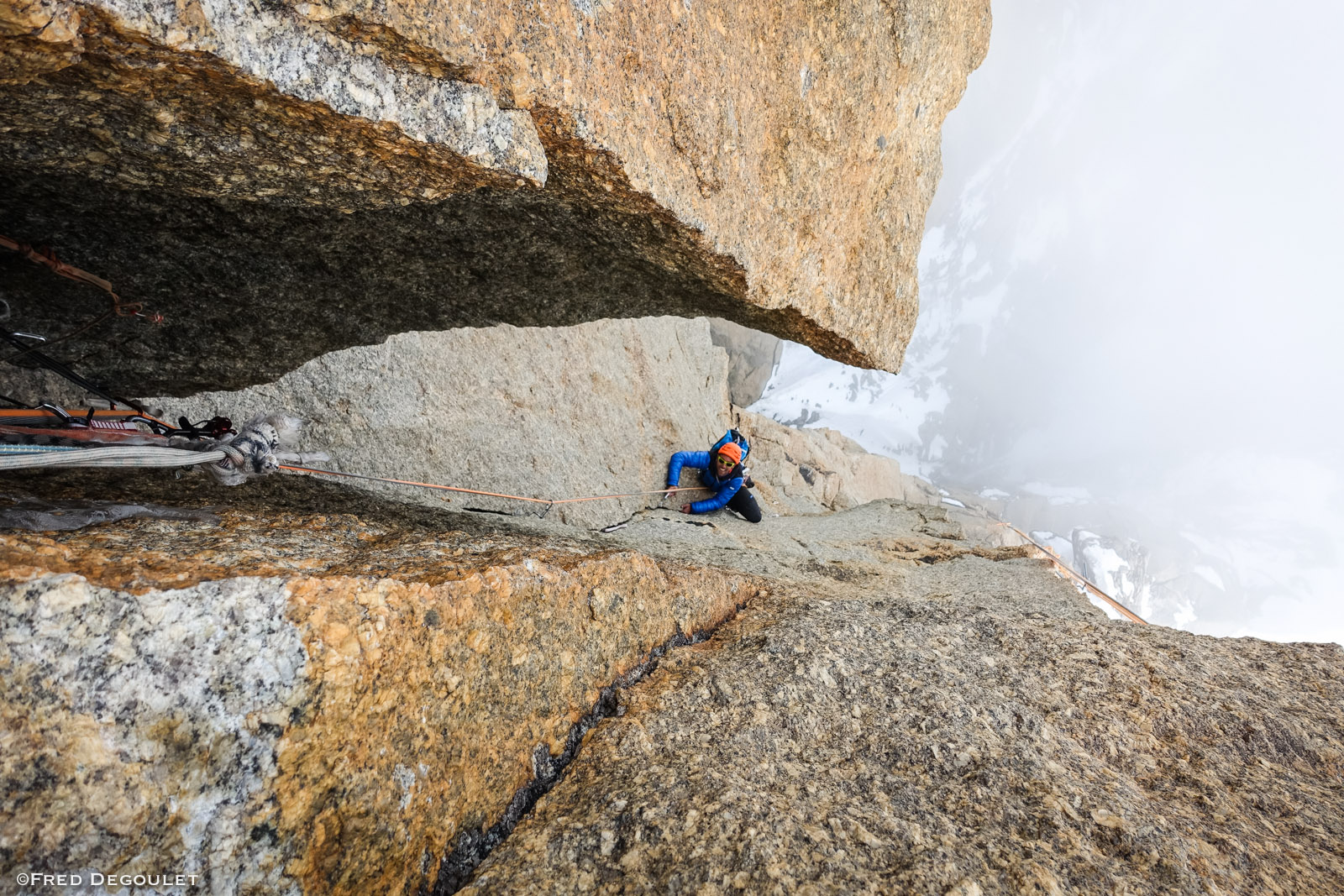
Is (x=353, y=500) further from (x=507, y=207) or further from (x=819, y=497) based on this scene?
(x=819, y=497)

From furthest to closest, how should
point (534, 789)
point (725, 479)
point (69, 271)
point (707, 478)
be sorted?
point (707, 478)
point (725, 479)
point (69, 271)
point (534, 789)

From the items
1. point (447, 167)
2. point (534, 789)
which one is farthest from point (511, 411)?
point (534, 789)

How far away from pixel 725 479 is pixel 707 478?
13.8 inches

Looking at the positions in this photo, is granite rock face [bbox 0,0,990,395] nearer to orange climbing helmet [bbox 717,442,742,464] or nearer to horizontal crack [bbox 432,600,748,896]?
horizontal crack [bbox 432,600,748,896]

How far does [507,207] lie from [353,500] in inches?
72.7

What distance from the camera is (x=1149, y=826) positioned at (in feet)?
5.49

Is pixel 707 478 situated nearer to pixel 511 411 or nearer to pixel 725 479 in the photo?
pixel 725 479

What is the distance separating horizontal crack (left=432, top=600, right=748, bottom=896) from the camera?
1501mm

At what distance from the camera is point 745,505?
323 inches

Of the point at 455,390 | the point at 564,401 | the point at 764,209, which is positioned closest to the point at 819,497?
the point at 564,401

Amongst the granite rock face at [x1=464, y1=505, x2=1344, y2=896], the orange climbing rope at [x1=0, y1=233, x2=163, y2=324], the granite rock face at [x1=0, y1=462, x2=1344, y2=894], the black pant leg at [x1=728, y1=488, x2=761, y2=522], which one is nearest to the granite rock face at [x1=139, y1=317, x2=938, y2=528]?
the black pant leg at [x1=728, y1=488, x2=761, y2=522]

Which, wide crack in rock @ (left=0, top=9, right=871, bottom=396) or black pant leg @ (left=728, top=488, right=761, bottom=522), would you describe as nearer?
wide crack in rock @ (left=0, top=9, right=871, bottom=396)

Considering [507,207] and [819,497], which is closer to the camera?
[507,207]

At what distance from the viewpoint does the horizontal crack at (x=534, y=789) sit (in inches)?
59.1
